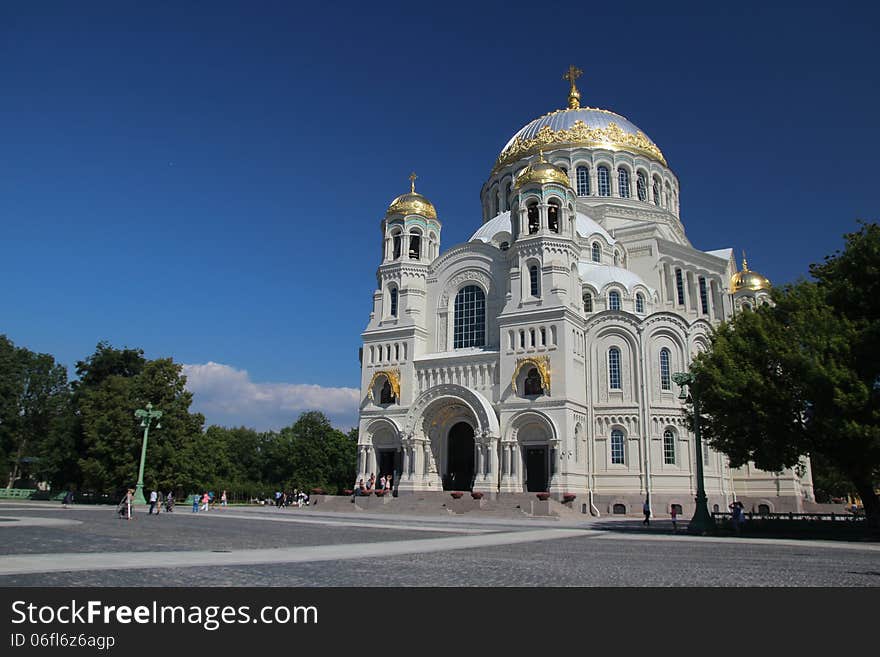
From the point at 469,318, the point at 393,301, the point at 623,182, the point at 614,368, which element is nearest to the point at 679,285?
the point at 623,182

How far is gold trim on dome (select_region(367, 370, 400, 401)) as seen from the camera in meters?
45.2

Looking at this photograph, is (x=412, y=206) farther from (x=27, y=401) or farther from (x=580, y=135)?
(x=27, y=401)

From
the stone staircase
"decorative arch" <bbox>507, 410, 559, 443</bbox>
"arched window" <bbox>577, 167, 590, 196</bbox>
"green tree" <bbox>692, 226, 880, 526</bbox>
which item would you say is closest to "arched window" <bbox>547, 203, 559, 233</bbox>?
"decorative arch" <bbox>507, 410, 559, 443</bbox>

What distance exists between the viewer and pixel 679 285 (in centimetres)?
5209

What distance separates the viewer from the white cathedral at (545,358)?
133 feet

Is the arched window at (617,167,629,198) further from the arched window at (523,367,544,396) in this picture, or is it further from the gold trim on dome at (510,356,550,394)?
the arched window at (523,367,544,396)

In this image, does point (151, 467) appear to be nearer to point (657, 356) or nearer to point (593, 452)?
point (593, 452)

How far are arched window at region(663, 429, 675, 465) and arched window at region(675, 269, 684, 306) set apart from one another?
533 inches

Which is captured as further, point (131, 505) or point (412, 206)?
point (412, 206)

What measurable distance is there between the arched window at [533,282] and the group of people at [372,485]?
15.2 meters

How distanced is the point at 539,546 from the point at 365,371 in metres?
31.1

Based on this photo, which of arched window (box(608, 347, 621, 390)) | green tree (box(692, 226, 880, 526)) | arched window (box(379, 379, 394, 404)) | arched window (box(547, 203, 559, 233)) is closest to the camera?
green tree (box(692, 226, 880, 526))

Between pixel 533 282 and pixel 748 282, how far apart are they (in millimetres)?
20349
